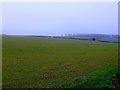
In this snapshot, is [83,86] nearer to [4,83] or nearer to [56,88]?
[56,88]

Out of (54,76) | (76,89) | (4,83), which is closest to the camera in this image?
(76,89)

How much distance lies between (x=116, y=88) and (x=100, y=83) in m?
0.86

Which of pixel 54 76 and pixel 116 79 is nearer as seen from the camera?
pixel 116 79

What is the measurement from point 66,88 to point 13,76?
231 inches

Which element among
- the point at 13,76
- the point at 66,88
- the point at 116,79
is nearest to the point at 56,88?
the point at 66,88

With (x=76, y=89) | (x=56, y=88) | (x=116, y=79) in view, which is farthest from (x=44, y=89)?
(x=116, y=79)

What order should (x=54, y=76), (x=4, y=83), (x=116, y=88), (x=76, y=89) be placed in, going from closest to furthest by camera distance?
(x=76, y=89)
(x=116, y=88)
(x=4, y=83)
(x=54, y=76)

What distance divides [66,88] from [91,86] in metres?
1.22

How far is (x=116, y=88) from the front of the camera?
13.9 meters

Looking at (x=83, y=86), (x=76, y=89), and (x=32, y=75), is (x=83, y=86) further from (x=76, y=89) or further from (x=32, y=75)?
(x=32, y=75)

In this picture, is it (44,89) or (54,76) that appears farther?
(54,76)

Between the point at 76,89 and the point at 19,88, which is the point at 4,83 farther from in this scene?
the point at 76,89

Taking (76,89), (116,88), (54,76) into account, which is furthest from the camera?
(54,76)

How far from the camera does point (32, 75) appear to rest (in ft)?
62.1
